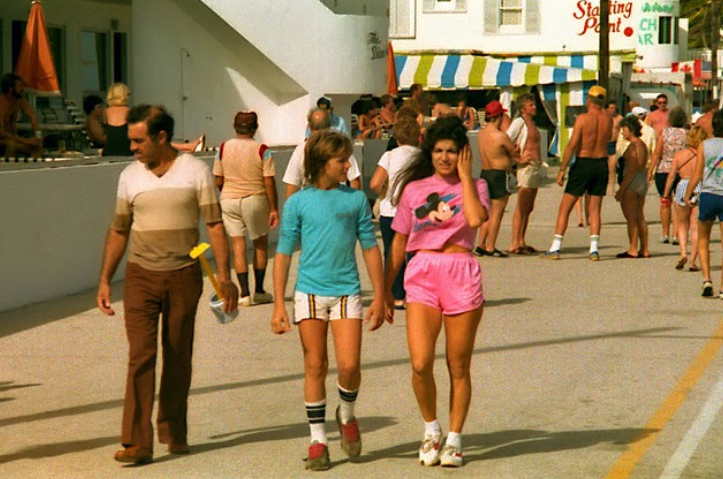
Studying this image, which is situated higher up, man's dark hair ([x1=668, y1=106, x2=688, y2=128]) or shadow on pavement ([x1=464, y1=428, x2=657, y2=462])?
man's dark hair ([x1=668, y1=106, x2=688, y2=128])

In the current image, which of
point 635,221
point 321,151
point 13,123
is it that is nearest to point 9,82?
point 13,123

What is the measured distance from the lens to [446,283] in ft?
24.0

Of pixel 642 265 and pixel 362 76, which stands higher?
pixel 362 76

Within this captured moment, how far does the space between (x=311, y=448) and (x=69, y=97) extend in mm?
18664

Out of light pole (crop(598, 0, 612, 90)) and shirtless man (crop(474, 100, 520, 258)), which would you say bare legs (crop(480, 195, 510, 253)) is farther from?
light pole (crop(598, 0, 612, 90))

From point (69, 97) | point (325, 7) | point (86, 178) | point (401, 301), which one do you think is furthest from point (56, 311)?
point (325, 7)

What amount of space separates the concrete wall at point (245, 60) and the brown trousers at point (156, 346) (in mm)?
18421

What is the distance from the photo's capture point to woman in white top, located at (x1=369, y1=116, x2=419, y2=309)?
12.4 m

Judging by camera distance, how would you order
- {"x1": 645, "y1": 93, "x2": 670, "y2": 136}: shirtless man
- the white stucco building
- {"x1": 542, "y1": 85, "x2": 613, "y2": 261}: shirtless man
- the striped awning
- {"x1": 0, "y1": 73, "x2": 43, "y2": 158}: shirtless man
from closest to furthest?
{"x1": 0, "y1": 73, "x2": 43, "y2": 158}: shirtless man → {"x1": 542, "y1": 85, "x2": 613, "y2": 261}: shirtless man → {"x1": 645, "y1": 93, "x2": 670, "y2": 136}: shirtless man → the white stucco building → the striped awning

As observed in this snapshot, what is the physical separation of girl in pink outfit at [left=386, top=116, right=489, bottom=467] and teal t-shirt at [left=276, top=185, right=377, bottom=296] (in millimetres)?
189

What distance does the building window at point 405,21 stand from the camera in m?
49.7

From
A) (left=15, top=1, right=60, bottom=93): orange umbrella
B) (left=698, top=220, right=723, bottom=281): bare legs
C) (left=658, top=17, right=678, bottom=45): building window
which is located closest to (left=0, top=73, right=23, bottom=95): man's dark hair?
(left=15, top=1, right=60, bottom=93): orange umbrella

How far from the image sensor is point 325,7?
27562 millimetres

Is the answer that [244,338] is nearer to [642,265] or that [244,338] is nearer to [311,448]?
[311,448]
